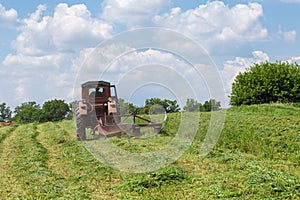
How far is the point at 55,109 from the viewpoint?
7988cm

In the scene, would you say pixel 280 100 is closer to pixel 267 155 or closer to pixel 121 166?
pixel 267 155

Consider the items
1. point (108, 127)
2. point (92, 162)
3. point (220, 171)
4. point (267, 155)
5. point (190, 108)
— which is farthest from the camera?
point (108, 127)

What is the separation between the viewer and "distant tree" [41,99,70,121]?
7856 centimetres

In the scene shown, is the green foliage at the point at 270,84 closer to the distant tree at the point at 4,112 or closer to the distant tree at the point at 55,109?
the distant tree at the point at 55,109

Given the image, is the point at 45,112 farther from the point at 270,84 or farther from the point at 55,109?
the point at 270,84

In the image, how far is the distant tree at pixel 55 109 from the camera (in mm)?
78562

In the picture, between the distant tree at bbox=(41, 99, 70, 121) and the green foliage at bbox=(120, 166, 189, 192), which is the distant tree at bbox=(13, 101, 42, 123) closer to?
the distant tree at bbox=(41, 99, 70, 121)


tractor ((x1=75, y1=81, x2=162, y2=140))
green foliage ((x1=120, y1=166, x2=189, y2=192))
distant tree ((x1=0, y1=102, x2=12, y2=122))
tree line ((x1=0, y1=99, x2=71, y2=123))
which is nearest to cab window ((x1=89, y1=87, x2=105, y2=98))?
tractor ((x1=75, y1=81, x2=162, y2=140))

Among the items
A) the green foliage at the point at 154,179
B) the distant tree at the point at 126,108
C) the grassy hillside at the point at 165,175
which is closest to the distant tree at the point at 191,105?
the grassy hillside at the point at 165,175

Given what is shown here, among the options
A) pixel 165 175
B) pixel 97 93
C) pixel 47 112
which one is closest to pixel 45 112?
pixel 47 112

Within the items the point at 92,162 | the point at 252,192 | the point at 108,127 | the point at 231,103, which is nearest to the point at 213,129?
the point at 108,127

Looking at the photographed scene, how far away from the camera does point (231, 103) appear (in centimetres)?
4953

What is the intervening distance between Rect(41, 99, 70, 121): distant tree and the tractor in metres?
62.1

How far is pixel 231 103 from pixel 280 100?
7265 mm
